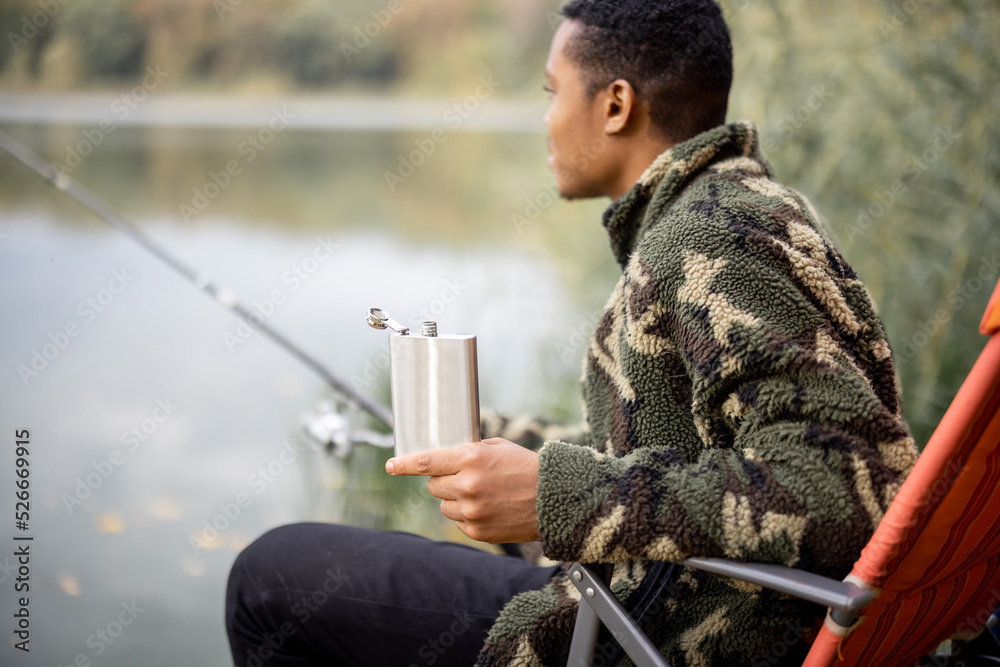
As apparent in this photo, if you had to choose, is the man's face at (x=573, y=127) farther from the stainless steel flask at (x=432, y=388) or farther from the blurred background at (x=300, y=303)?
the blurred background at (x=300, y=303)

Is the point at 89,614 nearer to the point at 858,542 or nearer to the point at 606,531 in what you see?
the point at 606,531

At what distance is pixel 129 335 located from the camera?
4562 mm

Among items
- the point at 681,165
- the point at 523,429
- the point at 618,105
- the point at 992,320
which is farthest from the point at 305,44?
the point at 992,320

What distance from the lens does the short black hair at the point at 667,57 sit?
1.37 m

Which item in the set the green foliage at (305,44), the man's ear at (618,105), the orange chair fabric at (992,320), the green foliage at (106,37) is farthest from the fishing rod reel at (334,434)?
the green foliage at (305,44)

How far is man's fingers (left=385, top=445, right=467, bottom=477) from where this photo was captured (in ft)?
3.25

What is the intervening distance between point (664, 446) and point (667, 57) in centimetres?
64

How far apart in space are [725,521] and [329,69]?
478 inches

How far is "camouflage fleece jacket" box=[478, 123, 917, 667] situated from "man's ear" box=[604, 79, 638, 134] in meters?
0.18

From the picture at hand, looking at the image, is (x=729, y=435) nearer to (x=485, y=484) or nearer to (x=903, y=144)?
(x=485, y=484)

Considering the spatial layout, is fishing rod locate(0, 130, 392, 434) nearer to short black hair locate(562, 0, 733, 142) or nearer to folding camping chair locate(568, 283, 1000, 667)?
short black hair locate(562, 0, 733, 142)

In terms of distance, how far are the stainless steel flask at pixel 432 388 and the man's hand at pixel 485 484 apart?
0.02m

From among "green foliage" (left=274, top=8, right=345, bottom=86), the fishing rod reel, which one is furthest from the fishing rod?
"green foliage" (left=274, top=8, right=345, bottom=86)

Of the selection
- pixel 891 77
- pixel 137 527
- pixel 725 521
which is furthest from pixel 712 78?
pixel 137 527
